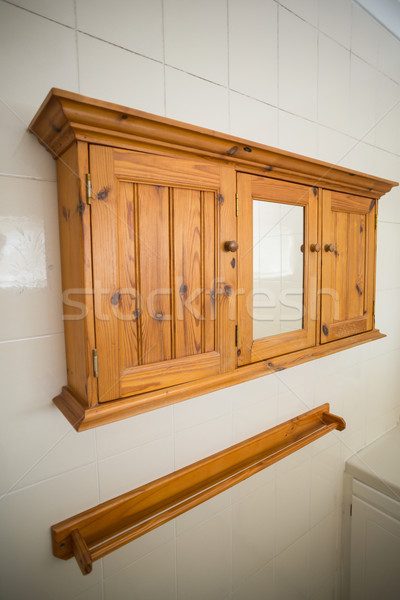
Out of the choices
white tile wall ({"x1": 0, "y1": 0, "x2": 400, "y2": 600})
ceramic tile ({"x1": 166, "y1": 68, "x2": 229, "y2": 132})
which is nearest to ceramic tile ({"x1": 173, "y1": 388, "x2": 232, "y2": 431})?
white tile wall ({"x1": 0, "y1": 0, "x2": 400, "y2": 600})

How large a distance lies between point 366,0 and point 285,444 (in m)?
1.79

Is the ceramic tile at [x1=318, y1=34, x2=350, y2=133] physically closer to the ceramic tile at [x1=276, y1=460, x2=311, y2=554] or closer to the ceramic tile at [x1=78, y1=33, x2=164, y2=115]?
the ceramic tile at [x1=78, y1=33, x2=164, y2=115]

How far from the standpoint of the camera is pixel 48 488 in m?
0.73

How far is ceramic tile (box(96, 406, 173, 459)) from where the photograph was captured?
0.80 m

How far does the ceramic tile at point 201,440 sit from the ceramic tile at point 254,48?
3.34 feet

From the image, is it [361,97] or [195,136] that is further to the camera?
[361,97]

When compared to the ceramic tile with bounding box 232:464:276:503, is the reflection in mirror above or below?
above

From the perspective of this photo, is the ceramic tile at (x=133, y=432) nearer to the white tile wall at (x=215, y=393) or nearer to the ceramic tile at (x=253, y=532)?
the white tile wall at (x=215, y=393)

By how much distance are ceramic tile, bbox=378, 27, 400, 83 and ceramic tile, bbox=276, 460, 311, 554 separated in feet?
5.81

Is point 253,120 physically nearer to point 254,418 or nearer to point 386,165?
point 386,165

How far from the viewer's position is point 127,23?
0.76 metres

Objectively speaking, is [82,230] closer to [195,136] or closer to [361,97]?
[195,136]

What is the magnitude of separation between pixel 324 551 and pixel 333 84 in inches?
76.1

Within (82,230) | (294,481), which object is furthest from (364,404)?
(82,230)
